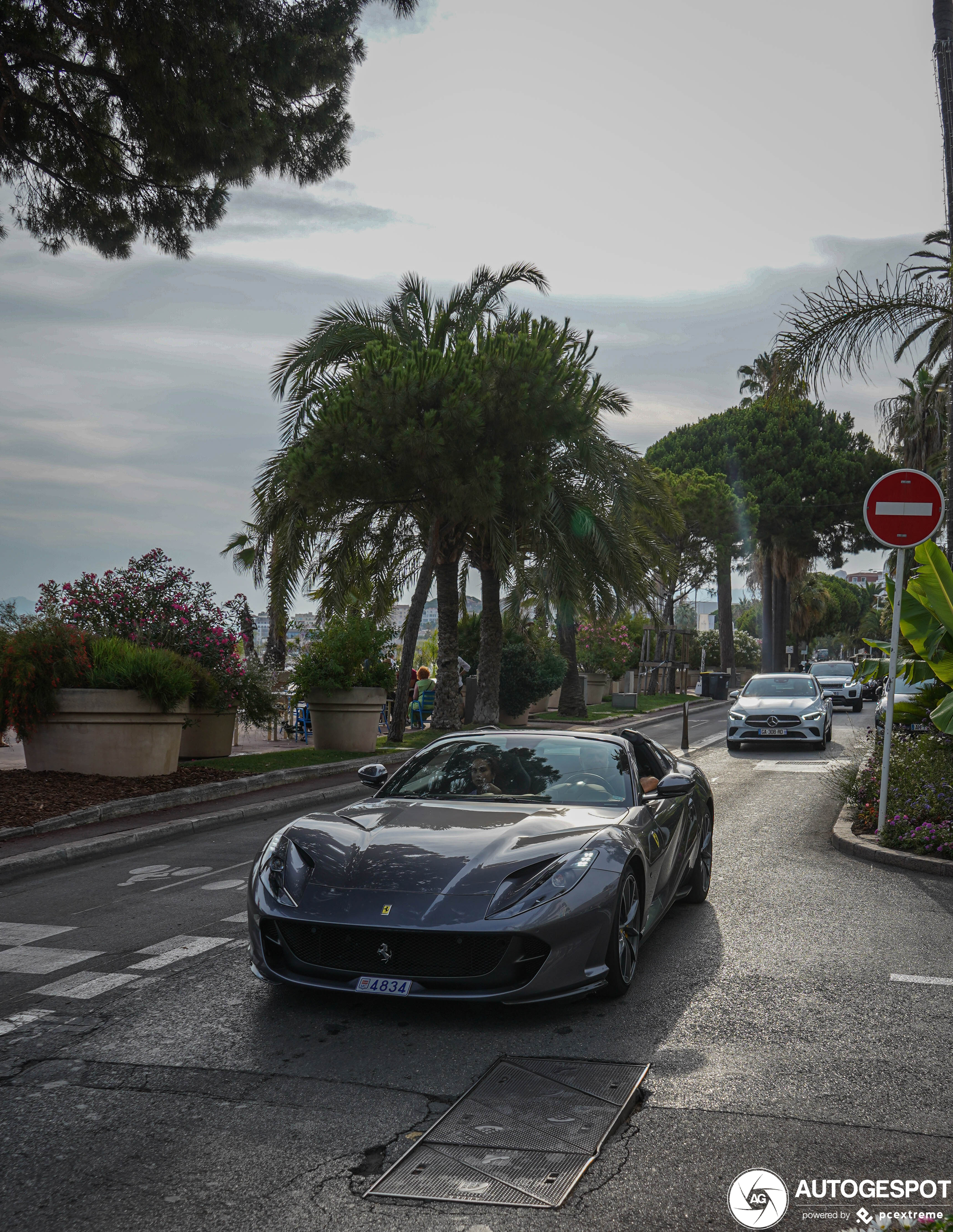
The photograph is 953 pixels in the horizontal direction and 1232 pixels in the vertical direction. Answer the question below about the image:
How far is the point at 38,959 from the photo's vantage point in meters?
6.00

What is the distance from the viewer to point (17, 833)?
10086 mm

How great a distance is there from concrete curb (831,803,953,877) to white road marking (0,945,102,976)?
6.15 meters

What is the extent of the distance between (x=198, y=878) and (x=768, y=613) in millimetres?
55616

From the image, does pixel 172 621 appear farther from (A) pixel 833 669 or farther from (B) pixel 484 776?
(A) pixel 833 669

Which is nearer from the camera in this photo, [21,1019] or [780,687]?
[21,1019]

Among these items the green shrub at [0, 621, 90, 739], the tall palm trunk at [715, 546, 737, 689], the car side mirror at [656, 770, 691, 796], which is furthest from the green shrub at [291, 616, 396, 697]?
the tall palm trunk at [715, 546, 737, 689]

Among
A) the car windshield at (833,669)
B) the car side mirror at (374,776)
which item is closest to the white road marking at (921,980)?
the car side mirror at (374,776)

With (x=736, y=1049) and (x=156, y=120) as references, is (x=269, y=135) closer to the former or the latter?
(x=156, y=120)

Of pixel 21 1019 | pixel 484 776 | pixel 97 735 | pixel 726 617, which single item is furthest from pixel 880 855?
pixel 726 617

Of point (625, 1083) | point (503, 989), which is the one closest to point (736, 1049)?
point (625, 1083)

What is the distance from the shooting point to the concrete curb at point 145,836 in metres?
8.99

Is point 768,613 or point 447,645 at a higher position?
point 768,613

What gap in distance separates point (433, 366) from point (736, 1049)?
1541cm

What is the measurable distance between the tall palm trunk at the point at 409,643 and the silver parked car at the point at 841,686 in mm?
19505
